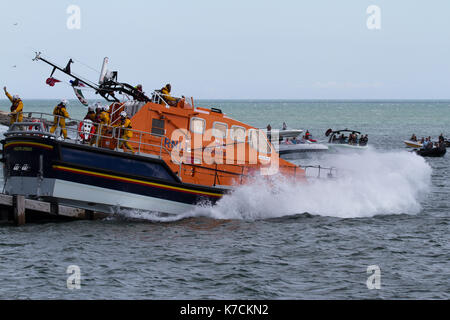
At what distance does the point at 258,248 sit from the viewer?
50.9 ft

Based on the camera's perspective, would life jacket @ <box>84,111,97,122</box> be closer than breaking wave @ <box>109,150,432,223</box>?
Yes

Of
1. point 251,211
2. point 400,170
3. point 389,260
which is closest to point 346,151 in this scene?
point 400,170

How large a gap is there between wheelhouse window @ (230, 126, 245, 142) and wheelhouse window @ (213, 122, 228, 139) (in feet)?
0.75

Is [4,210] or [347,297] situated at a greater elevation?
[4,210]

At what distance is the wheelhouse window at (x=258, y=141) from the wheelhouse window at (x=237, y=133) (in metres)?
0.28

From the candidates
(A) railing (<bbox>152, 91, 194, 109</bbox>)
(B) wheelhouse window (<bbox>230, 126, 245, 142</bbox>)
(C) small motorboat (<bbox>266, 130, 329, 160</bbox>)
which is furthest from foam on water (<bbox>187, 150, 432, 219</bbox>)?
(C) small motorboat (<bbox>266, 130, 329, 160</bbox>)

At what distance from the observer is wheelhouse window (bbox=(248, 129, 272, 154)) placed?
1920 cm

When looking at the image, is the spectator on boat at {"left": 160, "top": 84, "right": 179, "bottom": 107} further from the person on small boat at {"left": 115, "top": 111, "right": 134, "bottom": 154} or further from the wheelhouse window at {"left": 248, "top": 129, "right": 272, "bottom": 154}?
the wheelhouse window at {"left": 248, "top": 129, "right": 272, "bottom": 154}

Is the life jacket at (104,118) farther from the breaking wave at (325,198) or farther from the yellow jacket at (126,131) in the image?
the breaking wave at (325,198)

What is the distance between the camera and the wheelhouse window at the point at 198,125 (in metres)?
18.2

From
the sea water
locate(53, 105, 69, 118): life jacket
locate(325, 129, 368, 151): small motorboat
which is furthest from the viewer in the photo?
locate(325, 129, 368, 151): small motorboat

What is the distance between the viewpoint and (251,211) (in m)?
18.8

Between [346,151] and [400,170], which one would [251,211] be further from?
[346,151]
